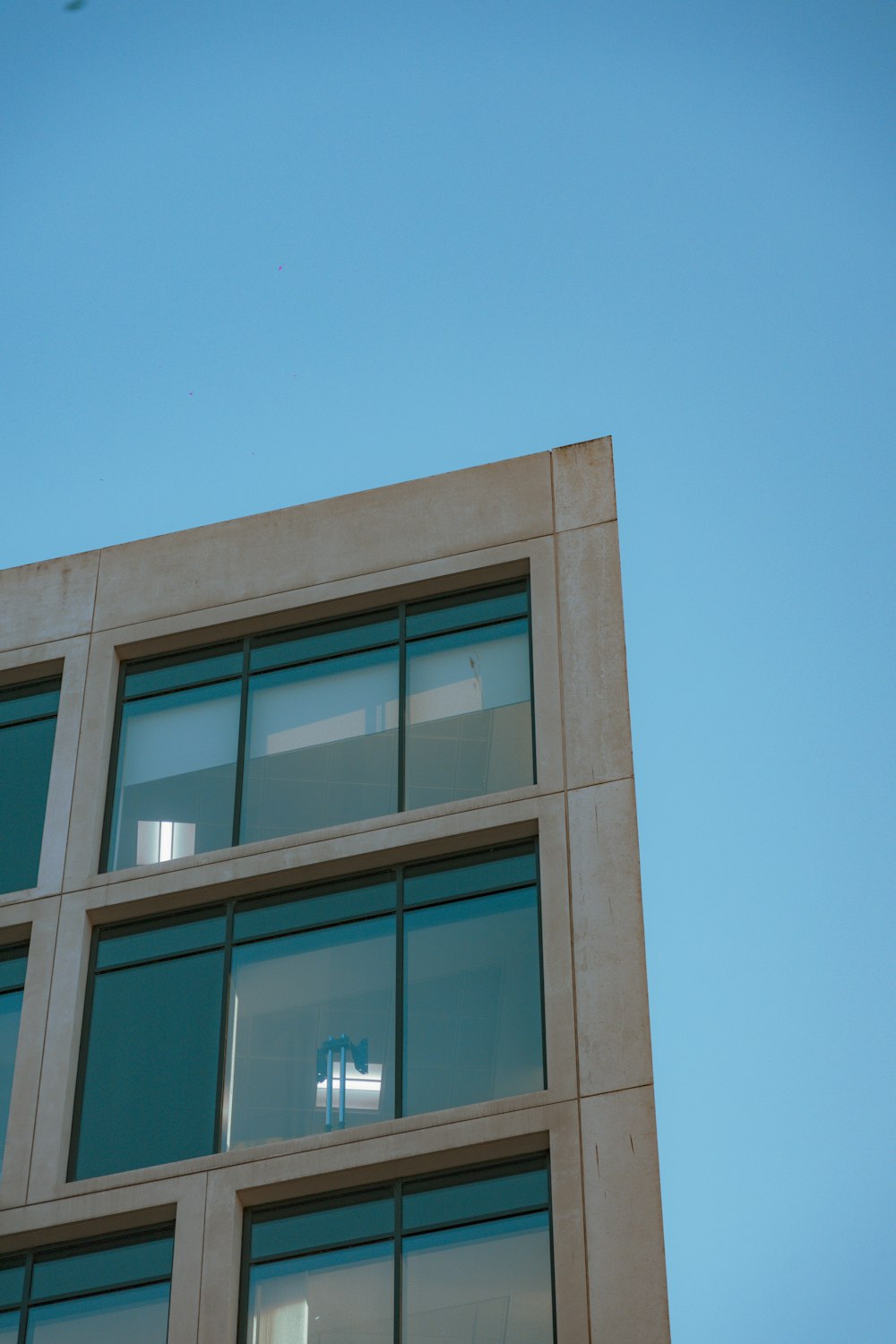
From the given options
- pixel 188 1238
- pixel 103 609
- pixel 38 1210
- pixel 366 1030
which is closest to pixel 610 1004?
pixel 366 1030

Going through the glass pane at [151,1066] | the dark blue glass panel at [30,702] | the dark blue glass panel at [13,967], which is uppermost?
the dark blue glass panel at [30,702]

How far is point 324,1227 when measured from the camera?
20.5 m

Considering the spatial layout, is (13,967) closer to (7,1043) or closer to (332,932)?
(7,1043)

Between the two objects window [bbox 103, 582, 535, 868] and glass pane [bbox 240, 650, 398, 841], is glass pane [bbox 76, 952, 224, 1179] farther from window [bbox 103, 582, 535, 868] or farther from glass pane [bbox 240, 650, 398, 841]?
glass pane [bbox 240, 650, 398, 841]

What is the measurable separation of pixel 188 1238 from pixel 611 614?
7958 mm

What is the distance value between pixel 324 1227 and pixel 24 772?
6752 mm

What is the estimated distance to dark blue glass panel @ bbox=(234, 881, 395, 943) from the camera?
2225cm

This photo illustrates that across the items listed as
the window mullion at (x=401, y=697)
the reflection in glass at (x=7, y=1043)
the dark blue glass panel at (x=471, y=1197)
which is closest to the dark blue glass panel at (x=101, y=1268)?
the reflection in glass at (x=7, y=1043)

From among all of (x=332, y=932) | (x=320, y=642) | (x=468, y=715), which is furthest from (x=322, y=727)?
(x=332, y=932)

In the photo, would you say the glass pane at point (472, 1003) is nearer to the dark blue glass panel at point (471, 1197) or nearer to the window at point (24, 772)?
the dark blue glass panel at point (471, 1197)

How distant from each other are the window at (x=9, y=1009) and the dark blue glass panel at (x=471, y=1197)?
4.66 m

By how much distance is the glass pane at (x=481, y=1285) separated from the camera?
63.3ft

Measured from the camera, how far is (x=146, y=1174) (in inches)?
820

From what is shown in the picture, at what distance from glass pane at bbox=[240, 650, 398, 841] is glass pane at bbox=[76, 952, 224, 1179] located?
1.87 metres
